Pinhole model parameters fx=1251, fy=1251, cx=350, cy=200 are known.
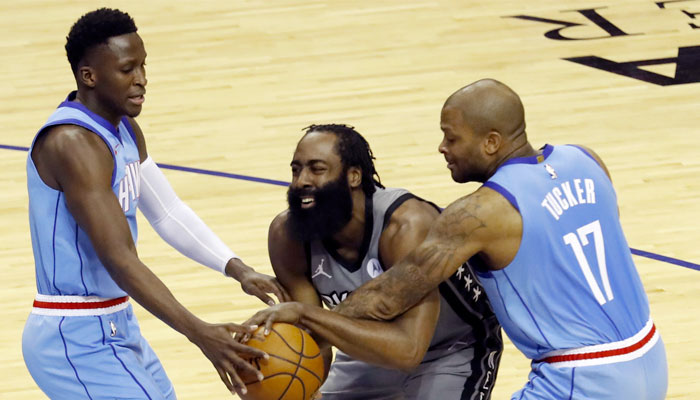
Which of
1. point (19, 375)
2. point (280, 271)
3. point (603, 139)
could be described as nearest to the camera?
point (280, 271)

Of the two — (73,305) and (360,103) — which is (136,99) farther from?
(360,103)

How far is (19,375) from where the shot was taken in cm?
660

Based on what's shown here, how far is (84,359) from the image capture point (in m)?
4.46

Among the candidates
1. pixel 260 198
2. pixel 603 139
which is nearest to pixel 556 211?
pixel 260 198

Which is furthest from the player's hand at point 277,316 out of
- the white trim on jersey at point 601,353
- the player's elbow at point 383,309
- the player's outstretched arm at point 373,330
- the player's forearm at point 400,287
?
the white trim on jersey at point 601,353

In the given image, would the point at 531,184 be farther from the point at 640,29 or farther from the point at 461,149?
the point at 640,29

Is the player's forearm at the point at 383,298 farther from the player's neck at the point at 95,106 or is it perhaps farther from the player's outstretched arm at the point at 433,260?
the player's neck at the point at 95,106

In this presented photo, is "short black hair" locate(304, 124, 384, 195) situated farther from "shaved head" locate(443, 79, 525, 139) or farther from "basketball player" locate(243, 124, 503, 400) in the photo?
"shaved head" locate(443, 79, 525, 139)

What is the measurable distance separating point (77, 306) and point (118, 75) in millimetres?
840

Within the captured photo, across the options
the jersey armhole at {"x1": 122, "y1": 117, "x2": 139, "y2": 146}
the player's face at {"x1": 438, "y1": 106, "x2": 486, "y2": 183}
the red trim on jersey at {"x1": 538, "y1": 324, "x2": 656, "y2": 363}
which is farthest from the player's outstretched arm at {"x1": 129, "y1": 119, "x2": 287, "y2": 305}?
the red trim on jersey at {"x1": 538, "y1": 324, "x2": 656, "y2": 363}

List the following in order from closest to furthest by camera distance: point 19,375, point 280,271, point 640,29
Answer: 1. point 280,271
2. point 19,375
3. point 640,29

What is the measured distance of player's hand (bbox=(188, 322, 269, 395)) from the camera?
4348 mm

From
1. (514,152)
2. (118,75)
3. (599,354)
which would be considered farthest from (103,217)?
(599,354)

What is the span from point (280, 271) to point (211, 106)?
5909mm
